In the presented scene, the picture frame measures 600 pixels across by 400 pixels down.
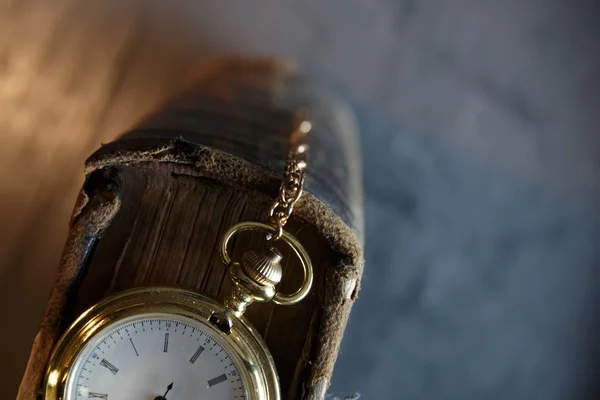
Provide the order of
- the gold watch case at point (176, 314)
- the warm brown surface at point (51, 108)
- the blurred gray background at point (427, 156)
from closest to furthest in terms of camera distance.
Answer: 1. the gold watch case at point (176, 314)
2. the warm brown surface at point (51, 108)
3. the blurred gray background at point (427, 156)

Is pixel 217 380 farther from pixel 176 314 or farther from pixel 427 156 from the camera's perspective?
pixel 427 156

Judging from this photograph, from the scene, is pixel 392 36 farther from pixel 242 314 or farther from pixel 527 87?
pixel 242 314

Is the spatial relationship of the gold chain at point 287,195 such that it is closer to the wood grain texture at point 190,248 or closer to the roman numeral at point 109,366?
the wood grain texture at point 190,248

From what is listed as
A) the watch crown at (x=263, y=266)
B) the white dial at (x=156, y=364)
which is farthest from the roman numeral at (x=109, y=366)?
the watch crown at (x=263, y=266)

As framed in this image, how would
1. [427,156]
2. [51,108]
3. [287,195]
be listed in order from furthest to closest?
[427,156] < [51,108] < [287,195]

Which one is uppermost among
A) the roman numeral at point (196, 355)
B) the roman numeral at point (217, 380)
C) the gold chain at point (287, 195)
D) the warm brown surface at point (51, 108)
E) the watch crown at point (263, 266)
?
the warm brown surface at point (51, 108)

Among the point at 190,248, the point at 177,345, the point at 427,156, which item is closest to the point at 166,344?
the point at 177,345

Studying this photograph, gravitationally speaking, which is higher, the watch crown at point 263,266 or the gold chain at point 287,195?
the gold chain at point 287,195

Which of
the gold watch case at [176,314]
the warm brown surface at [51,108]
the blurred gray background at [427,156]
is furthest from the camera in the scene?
the blurred gray background at [427,156]

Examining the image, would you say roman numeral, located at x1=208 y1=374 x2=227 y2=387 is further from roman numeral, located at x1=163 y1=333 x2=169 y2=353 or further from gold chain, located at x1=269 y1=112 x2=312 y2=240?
gold chain, located at x1=269 y1=112 x2=312 y2=240
